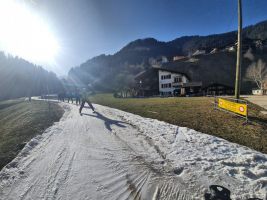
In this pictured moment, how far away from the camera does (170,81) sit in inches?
2307

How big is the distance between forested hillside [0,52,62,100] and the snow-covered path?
275 ft

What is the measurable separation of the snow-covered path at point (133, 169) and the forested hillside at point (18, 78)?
83932mm

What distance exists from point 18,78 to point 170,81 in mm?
87960

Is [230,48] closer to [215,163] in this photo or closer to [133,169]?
[215,163]

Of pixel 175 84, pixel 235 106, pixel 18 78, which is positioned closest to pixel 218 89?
pixel 175 84

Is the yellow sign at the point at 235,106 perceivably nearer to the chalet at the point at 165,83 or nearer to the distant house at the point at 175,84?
the distant house at the point at 175,84

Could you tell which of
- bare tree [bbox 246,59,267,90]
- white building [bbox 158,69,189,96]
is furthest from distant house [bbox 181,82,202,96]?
bare tree [bbox 246,59,267,90]

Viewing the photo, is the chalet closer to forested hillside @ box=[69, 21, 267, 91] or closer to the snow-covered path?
forested hillside @ box=[69, 21, 267, 91]

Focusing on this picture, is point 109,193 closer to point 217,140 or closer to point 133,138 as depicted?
point 133,138

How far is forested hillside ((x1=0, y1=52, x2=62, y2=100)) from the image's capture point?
295ft

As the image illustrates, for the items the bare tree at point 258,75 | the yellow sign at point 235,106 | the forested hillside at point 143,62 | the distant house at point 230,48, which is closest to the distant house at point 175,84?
the forested hillside at point 143,62

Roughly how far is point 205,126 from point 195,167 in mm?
5062

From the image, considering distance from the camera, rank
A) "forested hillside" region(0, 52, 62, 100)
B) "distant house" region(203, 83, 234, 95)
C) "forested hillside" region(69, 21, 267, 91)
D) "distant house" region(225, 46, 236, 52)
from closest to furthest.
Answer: "distant house" region(203, 83, 234, 95) → "forested hillside" region(0, 52, 62, 100) → "forested hillside" region(69, 21, 267, 91) → "distant house" region(225, 46, 236, 52)

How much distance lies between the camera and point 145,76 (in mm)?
63781
